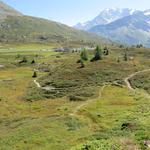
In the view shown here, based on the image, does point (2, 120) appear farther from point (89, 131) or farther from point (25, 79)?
point (25, 79)

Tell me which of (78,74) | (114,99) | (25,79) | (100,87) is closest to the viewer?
Result: (114,99)

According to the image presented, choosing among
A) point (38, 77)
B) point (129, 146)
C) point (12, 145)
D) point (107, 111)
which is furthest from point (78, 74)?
point (129, 146)

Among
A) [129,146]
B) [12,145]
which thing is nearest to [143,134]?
[129,146]

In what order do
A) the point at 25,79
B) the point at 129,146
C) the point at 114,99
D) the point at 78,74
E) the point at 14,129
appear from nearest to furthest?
the point at 129,146 < the point at 14,129 < the point at 114,99 < the point at 78,74 < the point at 25,79

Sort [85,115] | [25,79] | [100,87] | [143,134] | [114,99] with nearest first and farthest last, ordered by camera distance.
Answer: [143,134] < [85,115] < [114,99] < [100,87] < [25,79]

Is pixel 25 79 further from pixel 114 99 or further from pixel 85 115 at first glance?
pixel 85 115

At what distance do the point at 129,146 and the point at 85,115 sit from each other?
34383 mm

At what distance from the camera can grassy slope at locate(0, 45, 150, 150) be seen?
56.0m

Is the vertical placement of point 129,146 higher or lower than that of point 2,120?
higher

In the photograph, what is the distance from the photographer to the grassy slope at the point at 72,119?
55981mm

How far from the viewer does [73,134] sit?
62.9 meters

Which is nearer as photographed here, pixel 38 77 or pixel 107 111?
pixel 107 111

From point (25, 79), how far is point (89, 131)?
280 feet

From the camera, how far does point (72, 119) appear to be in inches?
2899
